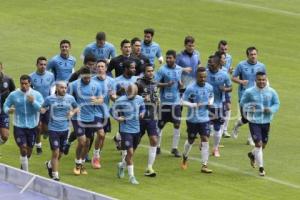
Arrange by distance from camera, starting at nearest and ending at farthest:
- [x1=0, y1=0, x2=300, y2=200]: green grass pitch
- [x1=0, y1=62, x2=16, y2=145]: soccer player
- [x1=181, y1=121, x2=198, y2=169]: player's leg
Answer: [x1=0, y1=0, x2=300, y2=200]: green grass pitch → [x1=181, y1=121, x2=198, y2=169]: player's leg → [x1=0, y1=62, x2=16, y2=145]: soccer player

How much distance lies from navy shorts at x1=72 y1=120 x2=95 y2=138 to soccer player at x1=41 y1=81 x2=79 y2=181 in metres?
0.55

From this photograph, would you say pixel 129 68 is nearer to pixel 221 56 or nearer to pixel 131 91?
pixel 131 91

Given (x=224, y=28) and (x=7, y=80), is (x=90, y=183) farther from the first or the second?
(x=224, y=28)

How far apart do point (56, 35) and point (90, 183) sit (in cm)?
1554

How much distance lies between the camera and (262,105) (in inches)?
890

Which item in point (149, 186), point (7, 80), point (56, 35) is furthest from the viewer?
point (56, 35)

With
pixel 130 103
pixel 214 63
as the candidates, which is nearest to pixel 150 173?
pixel 130 103

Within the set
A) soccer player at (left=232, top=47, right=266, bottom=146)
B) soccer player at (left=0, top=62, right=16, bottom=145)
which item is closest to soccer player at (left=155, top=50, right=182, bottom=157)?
soccer player at (left=232, top=47, right=266, bottom=146)

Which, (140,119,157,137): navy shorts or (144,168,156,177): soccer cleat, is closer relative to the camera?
(140,119,157,137): navy shorts

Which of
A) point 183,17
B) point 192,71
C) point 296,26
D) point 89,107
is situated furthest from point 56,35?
point 89,107

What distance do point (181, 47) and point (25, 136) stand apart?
1432cm

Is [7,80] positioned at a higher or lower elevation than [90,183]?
higher

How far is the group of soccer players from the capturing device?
21781 mm

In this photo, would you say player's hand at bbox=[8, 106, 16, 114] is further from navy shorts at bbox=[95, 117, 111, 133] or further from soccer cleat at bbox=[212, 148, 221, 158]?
soccer cleat at bbox=[212, 148, 221, 158]
